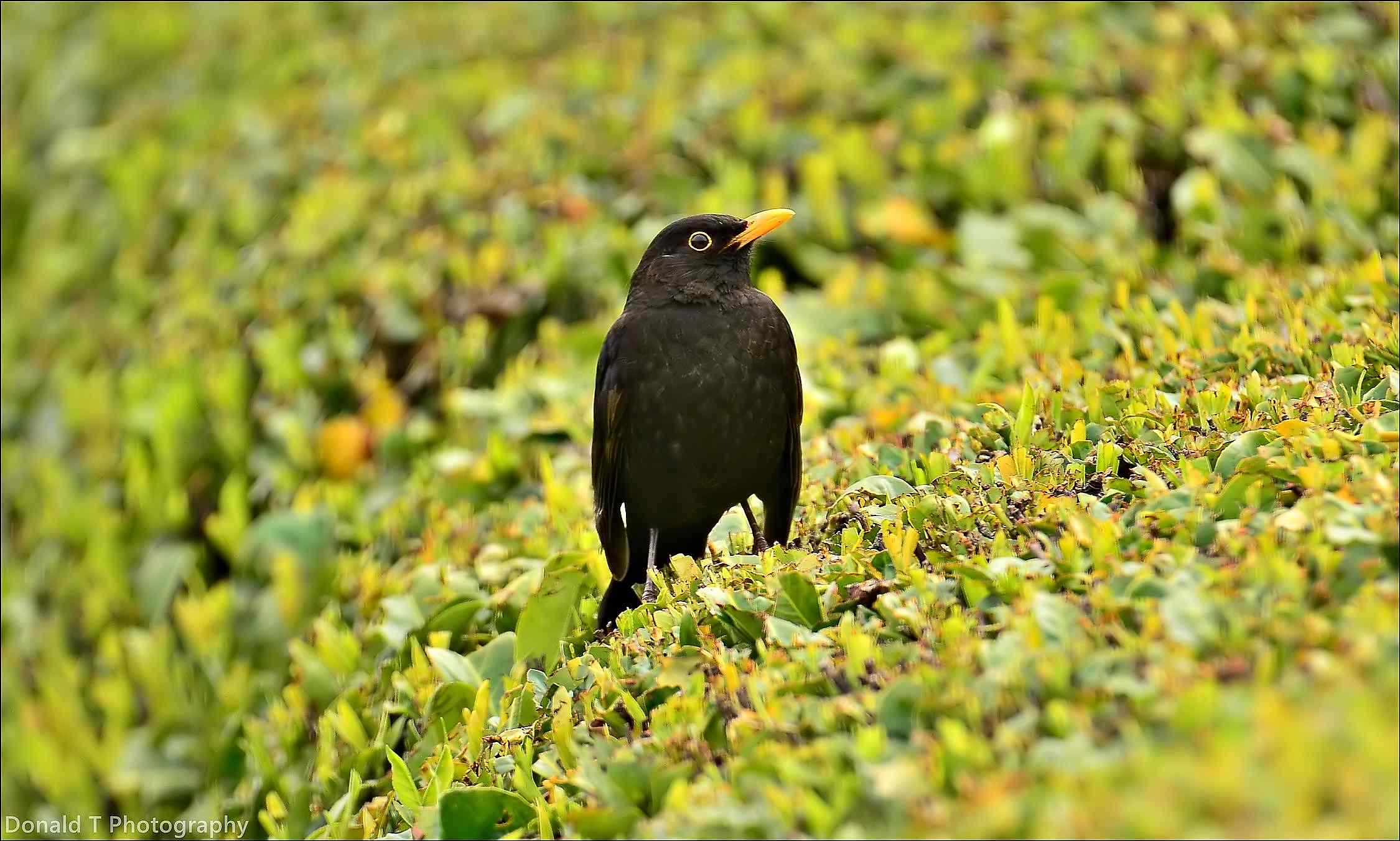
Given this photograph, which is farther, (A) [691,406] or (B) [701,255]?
(B) [701,255]

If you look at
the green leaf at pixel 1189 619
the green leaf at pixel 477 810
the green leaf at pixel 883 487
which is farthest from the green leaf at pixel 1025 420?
the green leaf at pixel 477 810

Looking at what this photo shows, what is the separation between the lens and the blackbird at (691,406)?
4.29 metres

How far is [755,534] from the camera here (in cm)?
450

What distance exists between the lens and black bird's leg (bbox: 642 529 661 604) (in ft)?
14.0

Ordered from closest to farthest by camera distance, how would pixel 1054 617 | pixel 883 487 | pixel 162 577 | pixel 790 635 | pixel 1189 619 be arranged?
pixel 1189 619, pixel 1054 617, pixel 790 635, pixel 883 487, pixel 162 577

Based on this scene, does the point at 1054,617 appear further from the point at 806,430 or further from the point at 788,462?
the point at 806,430

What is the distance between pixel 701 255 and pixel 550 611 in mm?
1166

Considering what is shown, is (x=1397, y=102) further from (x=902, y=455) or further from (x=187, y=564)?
(x=187, y=564)

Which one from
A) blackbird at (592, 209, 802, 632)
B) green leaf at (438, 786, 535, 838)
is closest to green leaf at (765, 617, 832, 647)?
green leaf at (438, 786, 535, 838)

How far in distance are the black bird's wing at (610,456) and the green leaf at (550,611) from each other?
0.13 m

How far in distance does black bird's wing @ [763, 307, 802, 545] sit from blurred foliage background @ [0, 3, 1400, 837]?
0.18 meters

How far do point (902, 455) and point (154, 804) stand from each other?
3.14 m

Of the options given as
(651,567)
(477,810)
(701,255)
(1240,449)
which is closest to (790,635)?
(477,810)

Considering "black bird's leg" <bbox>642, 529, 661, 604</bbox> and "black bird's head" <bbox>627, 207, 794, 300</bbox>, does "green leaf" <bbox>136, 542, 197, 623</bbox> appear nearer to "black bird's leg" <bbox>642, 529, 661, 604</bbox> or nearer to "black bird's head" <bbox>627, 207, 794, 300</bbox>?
"black bird's leg" <bbox>642, 529, 661, 604</bbox>
